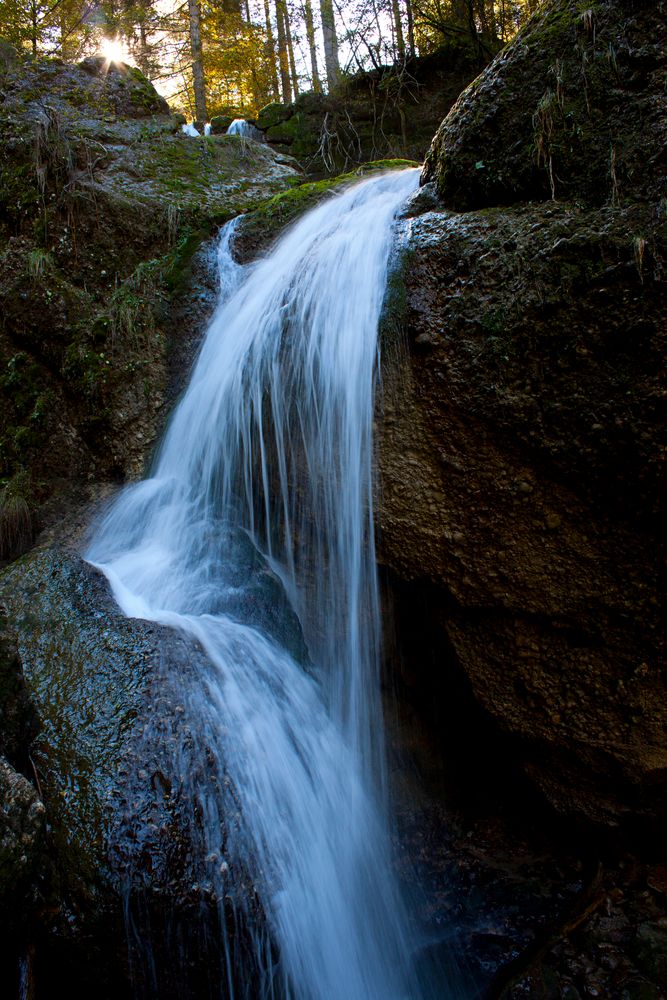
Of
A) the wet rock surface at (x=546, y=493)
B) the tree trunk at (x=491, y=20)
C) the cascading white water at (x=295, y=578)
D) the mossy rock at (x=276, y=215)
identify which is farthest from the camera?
the tree trunk at (x=491, y=20)

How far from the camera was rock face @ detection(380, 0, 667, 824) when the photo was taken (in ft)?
8.74

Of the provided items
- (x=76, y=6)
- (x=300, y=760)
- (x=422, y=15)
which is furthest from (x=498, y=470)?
(x=76, y=6)

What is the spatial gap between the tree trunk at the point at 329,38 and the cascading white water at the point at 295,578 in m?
7.73

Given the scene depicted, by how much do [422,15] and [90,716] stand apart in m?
9.90

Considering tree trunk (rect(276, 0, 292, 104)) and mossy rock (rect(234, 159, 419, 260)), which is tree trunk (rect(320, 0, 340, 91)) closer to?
tree trunk (rect(276, 0, 292, 104))

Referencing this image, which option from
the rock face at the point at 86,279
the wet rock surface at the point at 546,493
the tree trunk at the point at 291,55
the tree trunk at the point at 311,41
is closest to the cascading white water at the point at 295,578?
the wet rock surface at the point at 546,493

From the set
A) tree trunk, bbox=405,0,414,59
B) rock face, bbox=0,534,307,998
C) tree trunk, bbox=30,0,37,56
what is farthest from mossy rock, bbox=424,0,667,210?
tree trunk, bbox=405,0,414,59

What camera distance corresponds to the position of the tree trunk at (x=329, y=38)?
10.6 m

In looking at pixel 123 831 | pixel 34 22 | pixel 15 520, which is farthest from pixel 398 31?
pixel 123 831

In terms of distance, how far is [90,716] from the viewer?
2.29 m

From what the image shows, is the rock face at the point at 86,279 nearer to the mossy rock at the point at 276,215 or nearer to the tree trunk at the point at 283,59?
the mossy rock at the point at 276,215

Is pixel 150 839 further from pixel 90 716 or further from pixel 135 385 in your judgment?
pixel 135 385

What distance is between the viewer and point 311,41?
550 inches

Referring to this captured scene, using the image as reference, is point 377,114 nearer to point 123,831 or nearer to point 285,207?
point 285,207
